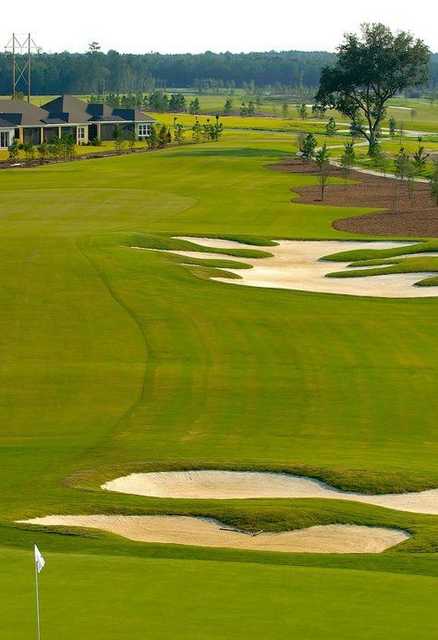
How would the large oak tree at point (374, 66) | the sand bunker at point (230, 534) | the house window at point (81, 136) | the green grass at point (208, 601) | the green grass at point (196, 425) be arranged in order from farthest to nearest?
the house window at point (81, 136), the large oak tree at point (374, 66), the sand bunker at point (230, 534), the green grass at point (196, 425), the green grass at point (208, 601)

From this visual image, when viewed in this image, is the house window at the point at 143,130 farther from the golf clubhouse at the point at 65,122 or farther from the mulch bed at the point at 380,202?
the mulch bed at the point at 380,202

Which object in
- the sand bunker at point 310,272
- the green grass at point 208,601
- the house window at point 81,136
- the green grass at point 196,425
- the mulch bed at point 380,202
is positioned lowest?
the house window at point 81,136

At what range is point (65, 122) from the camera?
490ft

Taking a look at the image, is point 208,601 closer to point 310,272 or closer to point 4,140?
point 310,272

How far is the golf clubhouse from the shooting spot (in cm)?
14300

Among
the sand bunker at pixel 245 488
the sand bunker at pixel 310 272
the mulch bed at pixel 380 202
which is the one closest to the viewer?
the sand bunker at pixel 245 488

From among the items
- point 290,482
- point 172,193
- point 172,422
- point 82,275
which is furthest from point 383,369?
point 172,193

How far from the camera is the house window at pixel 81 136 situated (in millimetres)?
153500

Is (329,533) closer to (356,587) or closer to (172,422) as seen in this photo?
(356,587)

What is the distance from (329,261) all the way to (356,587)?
44.8 m

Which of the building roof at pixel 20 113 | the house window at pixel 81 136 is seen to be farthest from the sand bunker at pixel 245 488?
the house window at pixel 81 136

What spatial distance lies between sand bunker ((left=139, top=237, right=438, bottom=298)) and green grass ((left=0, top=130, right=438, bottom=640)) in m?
1.77

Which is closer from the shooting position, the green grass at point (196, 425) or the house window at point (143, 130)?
the green grass at point (196, 425)

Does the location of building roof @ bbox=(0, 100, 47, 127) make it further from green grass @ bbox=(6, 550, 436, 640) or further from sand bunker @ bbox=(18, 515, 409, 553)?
green grass @ bbox=(6, 550, 436, 640)
